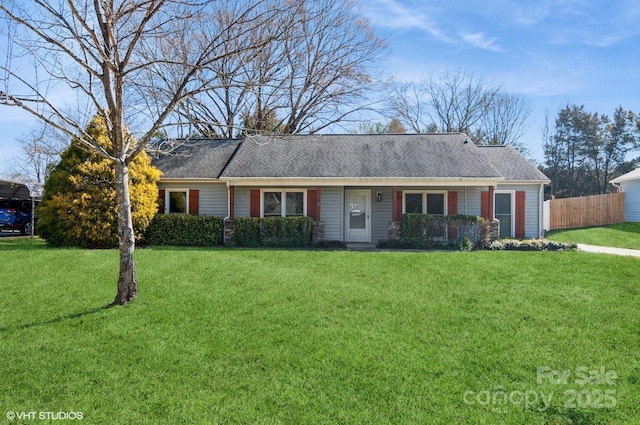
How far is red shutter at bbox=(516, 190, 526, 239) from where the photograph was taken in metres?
15.7

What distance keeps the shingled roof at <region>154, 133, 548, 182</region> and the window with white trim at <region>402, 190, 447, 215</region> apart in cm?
90

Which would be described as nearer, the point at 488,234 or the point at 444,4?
the point at 444,4

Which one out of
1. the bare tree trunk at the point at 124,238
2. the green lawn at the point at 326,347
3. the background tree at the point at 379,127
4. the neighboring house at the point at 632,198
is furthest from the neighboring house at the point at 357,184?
the background tree at the point at 379,127

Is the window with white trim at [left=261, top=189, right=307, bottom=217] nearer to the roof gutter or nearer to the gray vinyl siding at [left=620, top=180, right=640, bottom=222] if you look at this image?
the roof gutter

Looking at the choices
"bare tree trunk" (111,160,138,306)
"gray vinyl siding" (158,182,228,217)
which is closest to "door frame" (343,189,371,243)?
"gray vinyl siding" (158,182,228,217)

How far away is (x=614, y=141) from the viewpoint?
35.8 meters

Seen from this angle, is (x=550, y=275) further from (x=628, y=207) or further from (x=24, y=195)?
(x=24, y=195)

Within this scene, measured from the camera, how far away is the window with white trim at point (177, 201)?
50.4 feet

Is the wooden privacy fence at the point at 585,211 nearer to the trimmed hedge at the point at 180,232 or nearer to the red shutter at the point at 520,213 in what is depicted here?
the red shutter at the point at 520,213

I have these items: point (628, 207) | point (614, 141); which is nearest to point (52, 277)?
point (628, 207)

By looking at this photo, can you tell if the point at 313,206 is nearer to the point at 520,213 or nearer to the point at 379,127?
the point at 520,213

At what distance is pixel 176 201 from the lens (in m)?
15.4

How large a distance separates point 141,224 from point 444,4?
36.0 ft

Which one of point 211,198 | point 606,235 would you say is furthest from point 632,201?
point 211,198
